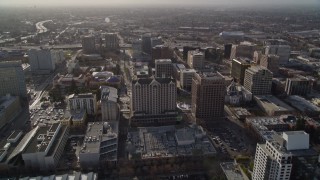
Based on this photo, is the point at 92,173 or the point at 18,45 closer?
the point at 92,173

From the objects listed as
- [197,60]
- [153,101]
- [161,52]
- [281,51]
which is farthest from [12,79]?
[281,51]

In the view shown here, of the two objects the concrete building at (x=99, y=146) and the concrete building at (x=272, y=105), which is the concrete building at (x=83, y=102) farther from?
the concrete building at (x=272, y=105)

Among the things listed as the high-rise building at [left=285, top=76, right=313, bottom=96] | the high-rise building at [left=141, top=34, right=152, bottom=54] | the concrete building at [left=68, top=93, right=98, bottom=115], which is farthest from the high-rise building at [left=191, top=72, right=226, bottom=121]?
the high-rise building at [left=141, top=34, right=152, bottom=54]

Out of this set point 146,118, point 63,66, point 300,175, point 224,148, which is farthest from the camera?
point 63,66

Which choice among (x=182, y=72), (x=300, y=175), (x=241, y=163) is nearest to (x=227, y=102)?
(x=182, y=72)

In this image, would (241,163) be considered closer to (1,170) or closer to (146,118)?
(146,118)

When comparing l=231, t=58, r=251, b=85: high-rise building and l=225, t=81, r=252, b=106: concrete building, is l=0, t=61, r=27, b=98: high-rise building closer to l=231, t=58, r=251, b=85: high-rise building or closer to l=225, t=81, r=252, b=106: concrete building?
l=225, t=81, r=252, b=106: concrete building
